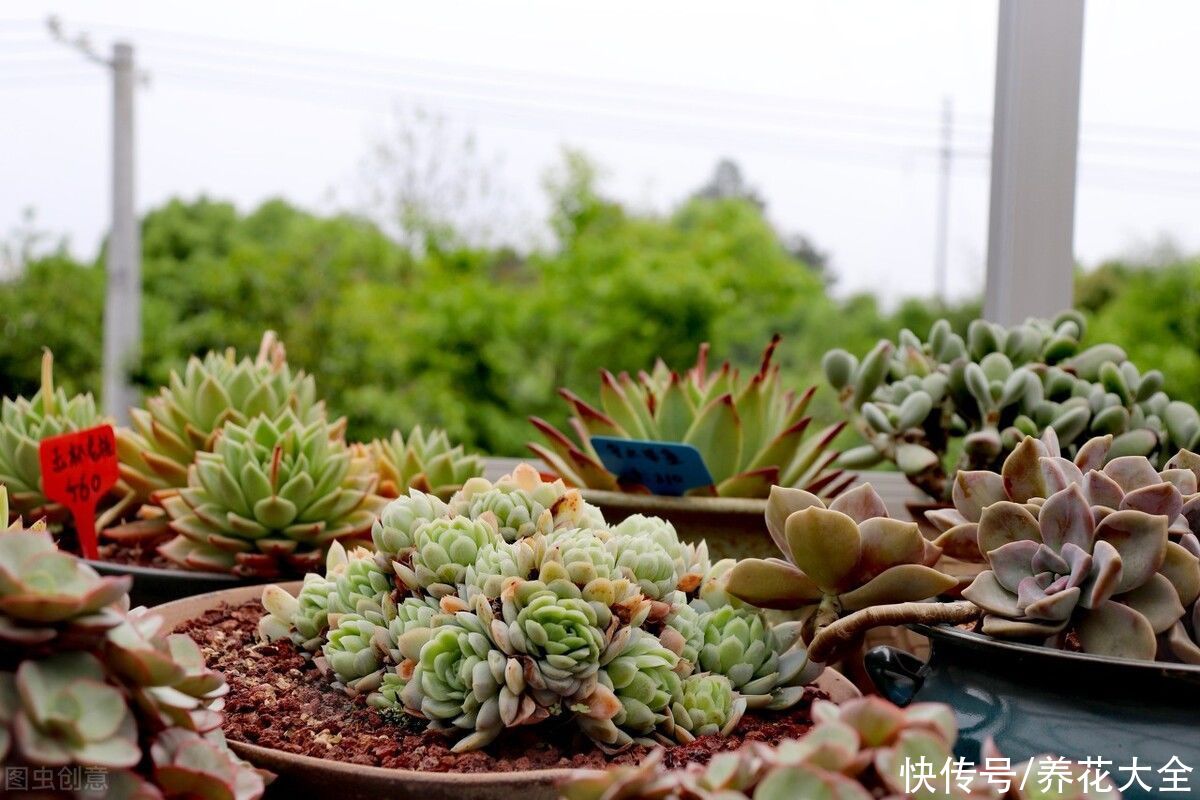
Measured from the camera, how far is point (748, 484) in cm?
79

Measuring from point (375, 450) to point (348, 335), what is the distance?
6.48 m

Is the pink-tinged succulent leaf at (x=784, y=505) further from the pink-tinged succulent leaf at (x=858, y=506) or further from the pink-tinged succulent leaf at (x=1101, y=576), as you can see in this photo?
the pink-tinged succulent leaf at (x=1101, y=576)

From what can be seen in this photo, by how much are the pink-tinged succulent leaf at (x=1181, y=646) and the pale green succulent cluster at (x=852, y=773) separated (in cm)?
12

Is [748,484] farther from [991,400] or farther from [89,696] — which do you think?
[89,696]

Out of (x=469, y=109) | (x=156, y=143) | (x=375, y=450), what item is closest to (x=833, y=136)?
(x=469, y=109)

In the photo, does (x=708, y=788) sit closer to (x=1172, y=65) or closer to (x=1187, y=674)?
(x=1187, y=674)

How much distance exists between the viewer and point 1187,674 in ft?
1.27

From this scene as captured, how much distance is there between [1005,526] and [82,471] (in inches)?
28.7

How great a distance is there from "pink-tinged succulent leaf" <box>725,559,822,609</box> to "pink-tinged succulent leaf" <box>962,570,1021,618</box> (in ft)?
0.30

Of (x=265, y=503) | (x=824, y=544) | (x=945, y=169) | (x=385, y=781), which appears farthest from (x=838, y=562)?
(x=945, y=169)

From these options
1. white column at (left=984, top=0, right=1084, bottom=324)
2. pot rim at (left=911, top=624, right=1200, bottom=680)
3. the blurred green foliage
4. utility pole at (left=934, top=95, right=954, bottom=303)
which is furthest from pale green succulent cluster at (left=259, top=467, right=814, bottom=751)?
utility pole at (left=934, top=95, right=954, bottom=303)

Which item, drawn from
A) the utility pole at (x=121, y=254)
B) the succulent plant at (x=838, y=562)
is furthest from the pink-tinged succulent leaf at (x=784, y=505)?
the utility pole at (x=121, y=254)

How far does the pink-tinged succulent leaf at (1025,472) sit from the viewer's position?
1.62 feet

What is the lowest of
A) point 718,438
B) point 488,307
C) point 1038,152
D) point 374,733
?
point 488,307
